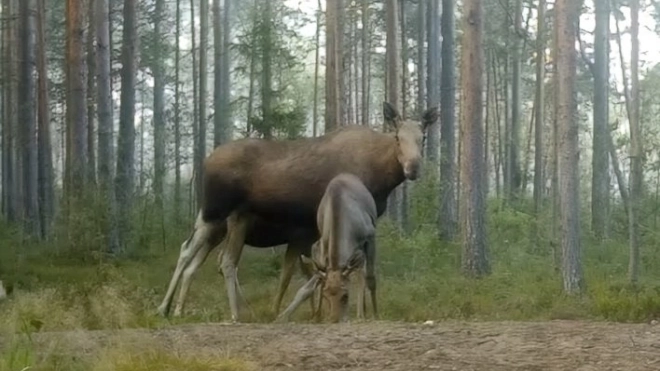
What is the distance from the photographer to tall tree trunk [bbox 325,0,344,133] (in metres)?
20.5

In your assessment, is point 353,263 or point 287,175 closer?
point 353,263

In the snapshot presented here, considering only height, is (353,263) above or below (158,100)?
below

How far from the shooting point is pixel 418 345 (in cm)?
787

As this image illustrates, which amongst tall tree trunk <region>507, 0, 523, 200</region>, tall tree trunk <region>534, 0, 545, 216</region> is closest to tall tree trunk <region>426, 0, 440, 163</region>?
tall tree trunk <region>507, 0, 523, 200</region>

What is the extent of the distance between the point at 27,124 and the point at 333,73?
10.9 m

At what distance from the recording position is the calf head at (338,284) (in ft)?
35.2

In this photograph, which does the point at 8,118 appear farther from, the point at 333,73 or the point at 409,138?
the point at 409,138

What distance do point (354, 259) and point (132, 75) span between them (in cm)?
1882

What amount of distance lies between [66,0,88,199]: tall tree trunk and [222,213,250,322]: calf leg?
295 inches

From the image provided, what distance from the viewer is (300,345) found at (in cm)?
805

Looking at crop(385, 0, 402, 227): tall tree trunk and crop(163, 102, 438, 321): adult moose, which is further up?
crop(385, 0, 402, 227): tall tree trunk

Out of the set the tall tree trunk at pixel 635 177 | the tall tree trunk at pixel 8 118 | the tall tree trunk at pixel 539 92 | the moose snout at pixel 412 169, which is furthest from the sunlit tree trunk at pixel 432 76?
the moose snout at pixel 412 169

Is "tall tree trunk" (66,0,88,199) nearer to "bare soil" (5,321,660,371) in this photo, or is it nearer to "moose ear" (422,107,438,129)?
"moose ear" (422,107,438,129)

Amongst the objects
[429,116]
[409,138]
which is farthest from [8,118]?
[409,138]
